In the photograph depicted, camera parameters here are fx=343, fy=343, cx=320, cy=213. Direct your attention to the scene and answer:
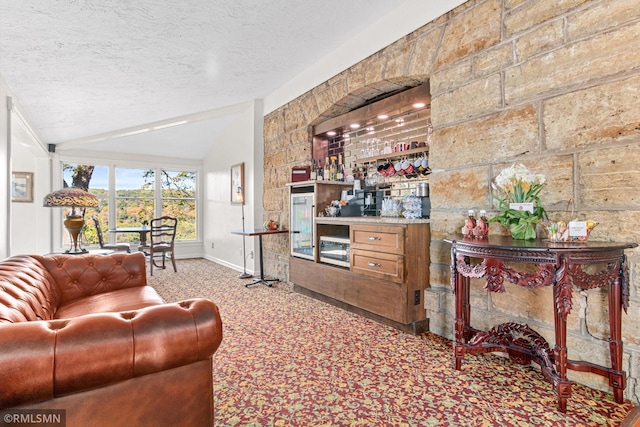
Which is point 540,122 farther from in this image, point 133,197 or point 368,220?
point 133,197

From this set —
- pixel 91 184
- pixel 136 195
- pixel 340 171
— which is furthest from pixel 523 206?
pixel 91 184

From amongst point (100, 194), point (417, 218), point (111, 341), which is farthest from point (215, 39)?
point (100, 194)

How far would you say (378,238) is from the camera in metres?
3.22

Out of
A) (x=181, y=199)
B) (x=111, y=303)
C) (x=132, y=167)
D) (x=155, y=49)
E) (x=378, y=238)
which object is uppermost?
(x=155, y=49)

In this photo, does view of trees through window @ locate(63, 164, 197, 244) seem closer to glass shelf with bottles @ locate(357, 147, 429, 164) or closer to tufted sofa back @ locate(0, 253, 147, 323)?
tufted sofa back @ locate(0, 253, 147, 323)

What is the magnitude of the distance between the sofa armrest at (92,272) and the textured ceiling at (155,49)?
1.99 m

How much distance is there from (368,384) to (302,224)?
2748 mm

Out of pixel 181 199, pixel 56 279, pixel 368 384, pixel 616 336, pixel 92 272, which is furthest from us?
pixel 181 199

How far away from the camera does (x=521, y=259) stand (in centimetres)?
189

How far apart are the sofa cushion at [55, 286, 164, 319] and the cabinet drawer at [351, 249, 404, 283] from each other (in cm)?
182

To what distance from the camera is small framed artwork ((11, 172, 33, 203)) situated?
646 centimetres

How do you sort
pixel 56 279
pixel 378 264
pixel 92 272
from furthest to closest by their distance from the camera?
pixel 378 264 < pixel 92 272 < pixel 56 279

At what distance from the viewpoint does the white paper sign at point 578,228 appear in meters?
1.95

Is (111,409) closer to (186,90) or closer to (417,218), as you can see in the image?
(417,218)
